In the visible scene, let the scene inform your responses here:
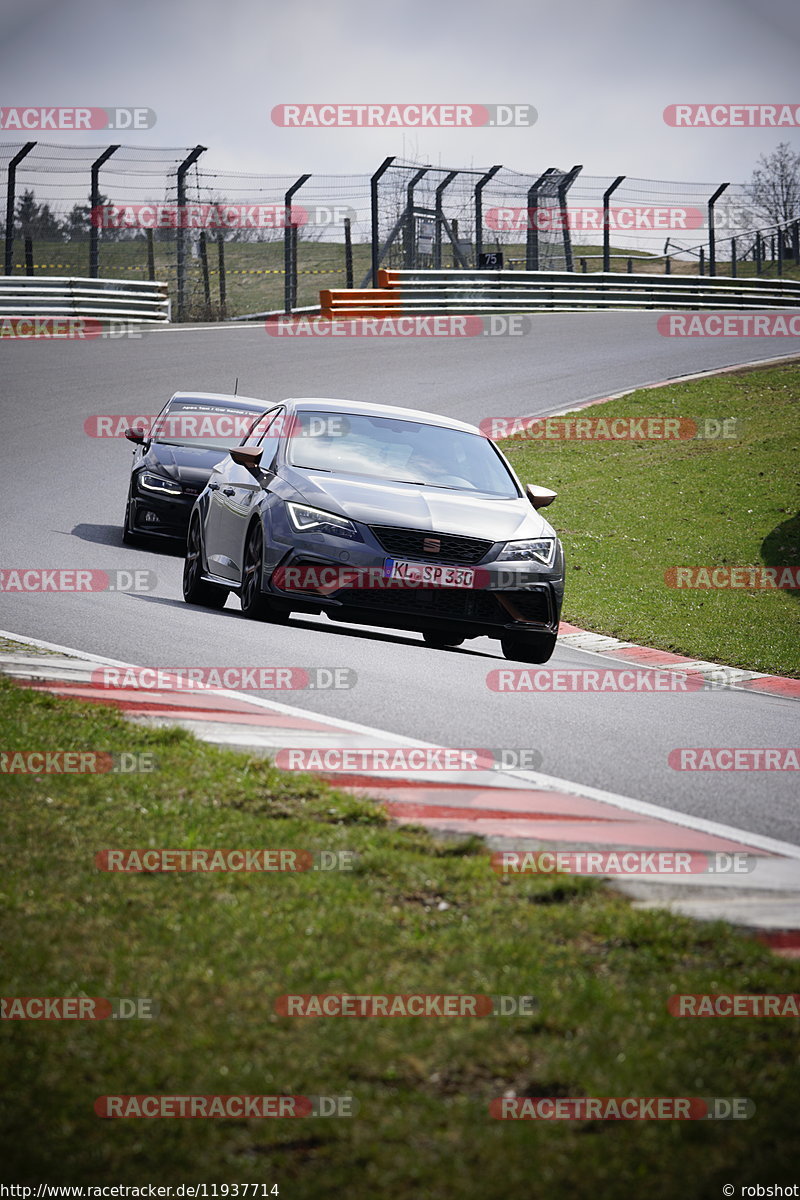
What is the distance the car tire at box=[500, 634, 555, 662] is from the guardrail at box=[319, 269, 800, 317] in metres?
23.3

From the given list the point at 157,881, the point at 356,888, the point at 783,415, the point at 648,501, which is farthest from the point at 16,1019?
the point at 783,415

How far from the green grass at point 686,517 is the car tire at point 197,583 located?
3652 millimetres

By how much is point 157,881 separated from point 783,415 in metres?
20.2

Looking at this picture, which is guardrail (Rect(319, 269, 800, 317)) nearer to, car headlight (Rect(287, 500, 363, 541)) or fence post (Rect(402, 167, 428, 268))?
fence post (Rect(402, 167, 428, 268))

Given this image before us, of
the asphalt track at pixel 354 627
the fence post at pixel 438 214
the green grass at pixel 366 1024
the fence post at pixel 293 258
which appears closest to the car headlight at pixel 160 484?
the asphalt track at pixel 354 627

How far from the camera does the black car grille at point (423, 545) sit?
8.94 m

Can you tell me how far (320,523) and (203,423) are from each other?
6.08 meters

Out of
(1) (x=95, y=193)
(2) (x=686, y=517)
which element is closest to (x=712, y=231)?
(1) (x=95, y=193)

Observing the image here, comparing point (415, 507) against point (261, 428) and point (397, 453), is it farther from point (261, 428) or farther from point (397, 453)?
point (261, 428)

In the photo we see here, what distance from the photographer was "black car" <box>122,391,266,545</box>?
13.6 m

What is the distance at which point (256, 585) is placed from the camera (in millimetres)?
9469

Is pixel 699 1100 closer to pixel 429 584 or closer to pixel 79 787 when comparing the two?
pixel 79 787

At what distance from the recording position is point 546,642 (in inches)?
383

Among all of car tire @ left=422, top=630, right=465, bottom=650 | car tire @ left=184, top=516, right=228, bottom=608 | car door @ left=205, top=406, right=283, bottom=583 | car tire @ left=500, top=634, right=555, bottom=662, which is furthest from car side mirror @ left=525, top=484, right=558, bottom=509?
car tire @ left=184, top=516, right=228, bottom=608
